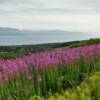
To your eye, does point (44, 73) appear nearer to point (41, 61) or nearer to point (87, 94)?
point (41, 61)

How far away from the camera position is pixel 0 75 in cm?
935

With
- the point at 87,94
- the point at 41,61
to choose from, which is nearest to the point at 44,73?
the point at 41,61

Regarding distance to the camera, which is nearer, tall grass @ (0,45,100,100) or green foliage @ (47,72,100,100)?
green foliage @ (47,72,100,100)

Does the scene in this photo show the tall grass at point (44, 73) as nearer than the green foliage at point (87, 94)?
No

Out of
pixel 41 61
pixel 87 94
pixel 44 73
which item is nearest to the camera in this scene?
pixel 87 94

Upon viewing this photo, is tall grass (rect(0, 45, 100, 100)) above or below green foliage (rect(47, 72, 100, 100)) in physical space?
below

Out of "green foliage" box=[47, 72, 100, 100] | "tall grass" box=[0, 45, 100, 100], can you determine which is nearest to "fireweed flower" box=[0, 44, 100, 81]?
"tall grass" box=[0, 45, 100, 100]

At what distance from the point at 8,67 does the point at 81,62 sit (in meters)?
2.52

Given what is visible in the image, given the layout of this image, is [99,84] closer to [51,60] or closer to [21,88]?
[21,88]

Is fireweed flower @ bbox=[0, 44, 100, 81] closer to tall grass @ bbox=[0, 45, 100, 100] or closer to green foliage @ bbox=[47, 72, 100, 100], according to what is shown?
tall grass @ bbox=[0, 45, 100, 100]

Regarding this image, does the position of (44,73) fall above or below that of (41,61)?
below

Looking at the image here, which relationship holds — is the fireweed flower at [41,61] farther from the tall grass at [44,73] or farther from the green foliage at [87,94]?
the green foliage at [87,94]

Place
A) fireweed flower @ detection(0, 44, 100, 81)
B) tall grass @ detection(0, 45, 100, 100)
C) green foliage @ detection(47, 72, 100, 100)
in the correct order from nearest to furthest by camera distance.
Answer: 1. green foliage @ detection(47, 72, 100, 100)
2. tall grass @ detection(0, 45, 100, 100)
3. fireweed flower @ detection(0, 44, 100, 81)

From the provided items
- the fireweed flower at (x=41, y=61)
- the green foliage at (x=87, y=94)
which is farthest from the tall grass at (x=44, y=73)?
the green foliage at (x=87, y=94)
